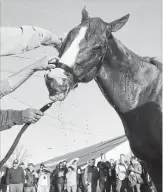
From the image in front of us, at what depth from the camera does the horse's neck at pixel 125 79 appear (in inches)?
116

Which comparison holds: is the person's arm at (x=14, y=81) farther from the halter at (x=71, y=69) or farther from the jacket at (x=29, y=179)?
the jacket at (x=29, y=179)

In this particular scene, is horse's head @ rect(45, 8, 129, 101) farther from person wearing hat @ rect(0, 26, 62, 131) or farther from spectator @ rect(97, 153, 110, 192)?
spectator @ rect(97, 153, 110, 192)

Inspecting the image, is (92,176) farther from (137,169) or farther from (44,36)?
(44,36)

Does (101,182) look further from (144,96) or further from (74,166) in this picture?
(144,96)

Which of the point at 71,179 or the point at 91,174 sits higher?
the point at 91,174

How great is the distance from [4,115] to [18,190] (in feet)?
19.8

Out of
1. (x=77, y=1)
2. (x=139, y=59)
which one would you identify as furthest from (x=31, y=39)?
(x=77, y=1)

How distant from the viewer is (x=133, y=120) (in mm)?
2924

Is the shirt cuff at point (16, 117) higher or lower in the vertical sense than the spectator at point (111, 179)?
higher

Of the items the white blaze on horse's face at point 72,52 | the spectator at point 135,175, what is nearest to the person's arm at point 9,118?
the white blaze on horse's face at point 72,52

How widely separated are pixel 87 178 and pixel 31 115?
688 cm

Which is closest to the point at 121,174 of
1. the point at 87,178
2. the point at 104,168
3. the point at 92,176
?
the point at 104,168

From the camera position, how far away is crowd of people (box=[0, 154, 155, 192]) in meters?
7.59

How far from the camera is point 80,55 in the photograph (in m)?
2.81
